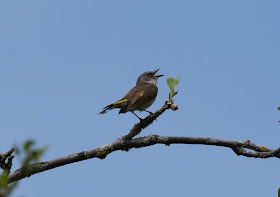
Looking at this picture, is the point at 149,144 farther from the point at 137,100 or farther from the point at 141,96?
the point at 141,96

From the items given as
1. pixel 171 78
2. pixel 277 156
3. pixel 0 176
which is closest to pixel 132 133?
pixel 171 78

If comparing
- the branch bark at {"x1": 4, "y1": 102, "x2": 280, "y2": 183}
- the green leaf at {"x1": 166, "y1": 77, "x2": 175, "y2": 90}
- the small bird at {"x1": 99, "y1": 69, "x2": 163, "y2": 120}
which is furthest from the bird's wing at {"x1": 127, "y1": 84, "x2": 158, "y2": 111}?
the green leaf at {"x1": 166, "y1": 77, "x2": 175, "y2": 90}

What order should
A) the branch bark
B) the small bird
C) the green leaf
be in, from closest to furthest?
the branch bark < the green leaf < the small bird

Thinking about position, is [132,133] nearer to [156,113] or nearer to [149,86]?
[156,113]

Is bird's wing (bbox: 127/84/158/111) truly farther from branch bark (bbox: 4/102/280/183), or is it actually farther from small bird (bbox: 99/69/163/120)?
branch bark (bbox: 4/102/280/183)

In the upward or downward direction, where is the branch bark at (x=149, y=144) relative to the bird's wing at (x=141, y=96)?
downward

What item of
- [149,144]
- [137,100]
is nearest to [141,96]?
[137,100]

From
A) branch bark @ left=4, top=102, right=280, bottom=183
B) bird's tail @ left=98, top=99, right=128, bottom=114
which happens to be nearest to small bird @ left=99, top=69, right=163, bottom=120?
bird's tail @ left=98, top=99, right=128, bottom=114

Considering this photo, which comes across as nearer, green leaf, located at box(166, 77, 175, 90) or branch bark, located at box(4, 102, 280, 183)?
branch bark, located at box(4, 102, 280, 183)

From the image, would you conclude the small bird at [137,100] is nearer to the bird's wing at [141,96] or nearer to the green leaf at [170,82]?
the bird's wing at [141,96]

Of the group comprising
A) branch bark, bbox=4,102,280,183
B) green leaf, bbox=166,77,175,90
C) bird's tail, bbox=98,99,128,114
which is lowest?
branch bark, bbox=4,102,280,183

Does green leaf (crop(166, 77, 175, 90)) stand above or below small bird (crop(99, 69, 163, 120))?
below

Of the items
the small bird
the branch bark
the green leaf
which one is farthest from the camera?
the small bird

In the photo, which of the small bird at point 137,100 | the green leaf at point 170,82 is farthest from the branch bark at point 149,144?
the small bird at point 137,100
